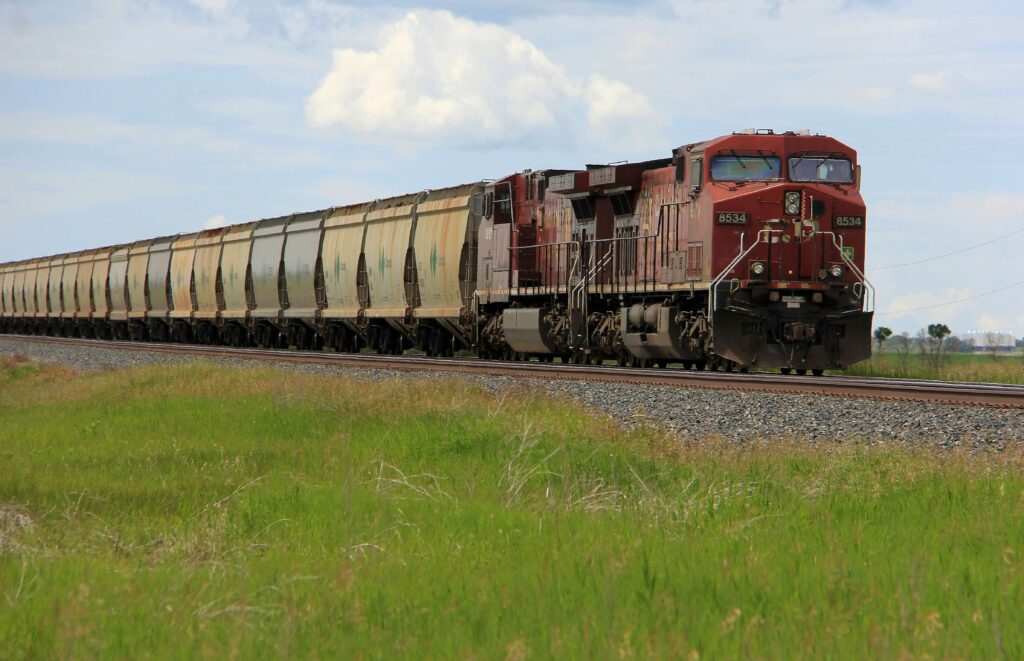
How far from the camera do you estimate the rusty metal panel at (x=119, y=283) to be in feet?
158

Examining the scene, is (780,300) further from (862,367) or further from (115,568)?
(115,568)

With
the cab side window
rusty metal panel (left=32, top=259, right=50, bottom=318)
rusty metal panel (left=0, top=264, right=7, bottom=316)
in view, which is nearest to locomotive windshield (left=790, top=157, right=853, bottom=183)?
the cab side window

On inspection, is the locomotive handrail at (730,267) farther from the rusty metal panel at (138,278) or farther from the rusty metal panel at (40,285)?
the rusty metal panel at (40,285)

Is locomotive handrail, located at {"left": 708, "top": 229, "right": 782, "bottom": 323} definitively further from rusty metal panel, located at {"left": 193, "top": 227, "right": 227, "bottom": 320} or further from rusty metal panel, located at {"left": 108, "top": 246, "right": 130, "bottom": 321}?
rusty metal panel, located at {"left": 108, "top": 246, "right": 130, "bottom": 321}

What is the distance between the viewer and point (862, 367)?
23.4m

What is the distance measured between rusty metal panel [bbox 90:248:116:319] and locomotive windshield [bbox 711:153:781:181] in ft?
→ 124

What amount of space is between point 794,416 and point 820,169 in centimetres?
793

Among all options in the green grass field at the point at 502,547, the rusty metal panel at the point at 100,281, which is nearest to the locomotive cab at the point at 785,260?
the green grass field at the point at 502,547

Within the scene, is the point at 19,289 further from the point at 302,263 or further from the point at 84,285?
the point at 302,263

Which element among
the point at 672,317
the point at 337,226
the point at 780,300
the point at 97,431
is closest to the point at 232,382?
the point at 97,431

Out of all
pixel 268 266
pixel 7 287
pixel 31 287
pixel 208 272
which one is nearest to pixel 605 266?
pixel 268 266

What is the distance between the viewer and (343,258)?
31.3 m

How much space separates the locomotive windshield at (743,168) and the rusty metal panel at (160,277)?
97.6 feet

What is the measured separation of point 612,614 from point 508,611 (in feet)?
1.25
